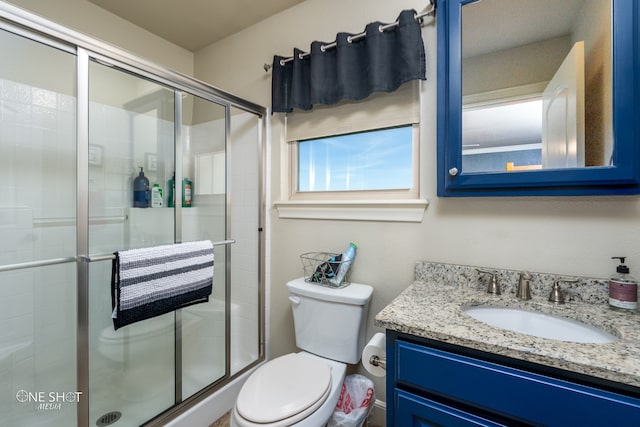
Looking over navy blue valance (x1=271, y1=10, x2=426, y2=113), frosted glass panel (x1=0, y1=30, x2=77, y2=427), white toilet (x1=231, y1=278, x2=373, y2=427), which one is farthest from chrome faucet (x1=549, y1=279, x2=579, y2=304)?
frosted glass panel (x1=0, y1=30, x2=77, y2=427)

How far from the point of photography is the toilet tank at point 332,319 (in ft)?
4.24

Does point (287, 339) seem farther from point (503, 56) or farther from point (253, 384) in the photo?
point (503, 56)

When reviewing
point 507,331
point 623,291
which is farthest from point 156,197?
point 623,291

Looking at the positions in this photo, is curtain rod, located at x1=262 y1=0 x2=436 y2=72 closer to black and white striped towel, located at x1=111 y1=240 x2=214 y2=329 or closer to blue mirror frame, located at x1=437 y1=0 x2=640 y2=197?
blue mirror frame, located at x1=437 y1=0 x2=640 y2=197

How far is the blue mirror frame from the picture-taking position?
89cm

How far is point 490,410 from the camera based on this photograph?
2.33 ft

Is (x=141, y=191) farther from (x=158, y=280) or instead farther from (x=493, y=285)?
(x=493, y=285)

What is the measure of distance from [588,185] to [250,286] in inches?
68.8

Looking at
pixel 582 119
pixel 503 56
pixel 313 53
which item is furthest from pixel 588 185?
pixel 313 53

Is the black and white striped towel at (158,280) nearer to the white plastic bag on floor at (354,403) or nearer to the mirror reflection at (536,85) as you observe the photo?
the white plastic bag on floor at (354,403)

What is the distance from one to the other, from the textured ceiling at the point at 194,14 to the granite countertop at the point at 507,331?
5.80 ft

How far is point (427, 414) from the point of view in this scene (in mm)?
Result: 790

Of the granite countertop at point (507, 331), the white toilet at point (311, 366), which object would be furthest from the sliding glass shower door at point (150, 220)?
the granite countertop at point (507, 331)

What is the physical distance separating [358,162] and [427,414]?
1172mm
